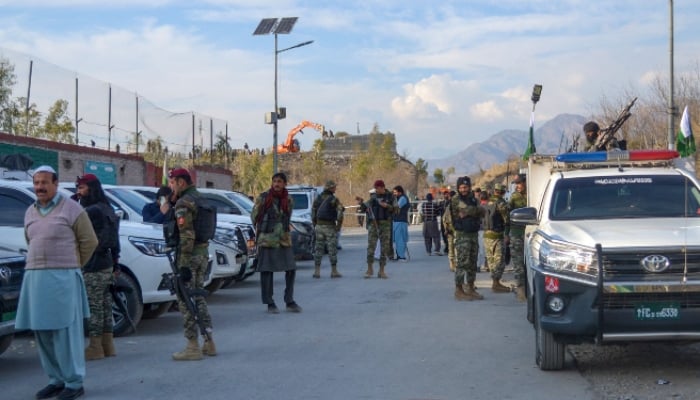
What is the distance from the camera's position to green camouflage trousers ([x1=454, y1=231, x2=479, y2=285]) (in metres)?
13.6

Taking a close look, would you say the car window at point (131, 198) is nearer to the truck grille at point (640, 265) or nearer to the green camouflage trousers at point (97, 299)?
the green camouflage trousers at point (97, 299)

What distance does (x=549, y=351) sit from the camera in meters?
8.05

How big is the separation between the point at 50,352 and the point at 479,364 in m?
3.90

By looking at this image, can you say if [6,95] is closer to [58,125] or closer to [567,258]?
[58,125]

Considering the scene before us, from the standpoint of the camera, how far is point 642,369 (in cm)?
828

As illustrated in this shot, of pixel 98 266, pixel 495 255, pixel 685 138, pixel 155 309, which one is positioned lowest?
pixel 155 309

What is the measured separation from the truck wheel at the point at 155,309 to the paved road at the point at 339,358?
0.14 m

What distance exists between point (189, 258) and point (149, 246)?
197 cm

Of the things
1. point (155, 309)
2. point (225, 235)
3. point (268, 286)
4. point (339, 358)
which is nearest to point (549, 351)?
point (339, 358)

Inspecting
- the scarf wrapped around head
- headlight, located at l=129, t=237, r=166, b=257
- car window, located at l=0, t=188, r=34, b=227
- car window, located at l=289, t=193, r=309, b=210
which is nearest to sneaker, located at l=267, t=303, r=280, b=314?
the scarf wrapped around head

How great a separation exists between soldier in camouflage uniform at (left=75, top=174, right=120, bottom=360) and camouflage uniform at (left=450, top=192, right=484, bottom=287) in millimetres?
5971

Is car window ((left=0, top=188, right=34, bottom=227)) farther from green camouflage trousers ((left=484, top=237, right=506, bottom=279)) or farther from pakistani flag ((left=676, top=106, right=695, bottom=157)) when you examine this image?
pakistani flag ((left=676, top=106, right=695, bottom=157))

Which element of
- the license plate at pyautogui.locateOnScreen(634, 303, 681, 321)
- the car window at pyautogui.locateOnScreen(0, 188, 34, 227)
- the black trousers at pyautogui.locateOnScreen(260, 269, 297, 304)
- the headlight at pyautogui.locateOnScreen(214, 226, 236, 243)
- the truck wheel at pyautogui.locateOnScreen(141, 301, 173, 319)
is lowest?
the truck wheel at pyautogui.locateOnScreen(141, 301, 173, 319)

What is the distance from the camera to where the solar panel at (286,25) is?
1304 inches
